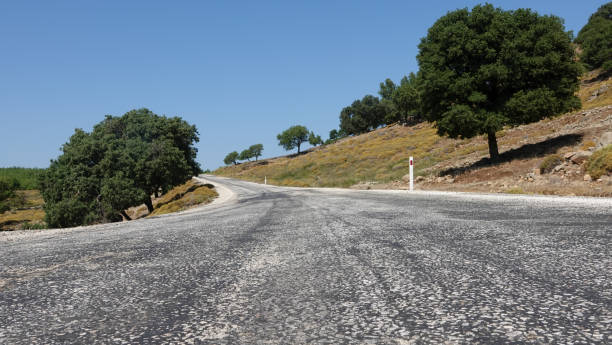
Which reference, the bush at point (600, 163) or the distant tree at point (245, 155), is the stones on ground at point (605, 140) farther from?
the distant tree at point (245, 155)

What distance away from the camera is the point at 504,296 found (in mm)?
2525

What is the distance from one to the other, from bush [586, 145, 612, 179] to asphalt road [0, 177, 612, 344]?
38.6 feet

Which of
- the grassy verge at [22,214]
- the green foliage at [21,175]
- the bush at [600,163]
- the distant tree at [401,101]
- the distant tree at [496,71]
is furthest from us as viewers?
the distant tree at [401,101]

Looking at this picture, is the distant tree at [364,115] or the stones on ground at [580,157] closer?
the stones on ground at [580,157]

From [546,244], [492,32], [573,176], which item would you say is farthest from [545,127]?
[546,244]

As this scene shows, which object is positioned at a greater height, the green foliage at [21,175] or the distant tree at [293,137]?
the distant tree at [293,137]

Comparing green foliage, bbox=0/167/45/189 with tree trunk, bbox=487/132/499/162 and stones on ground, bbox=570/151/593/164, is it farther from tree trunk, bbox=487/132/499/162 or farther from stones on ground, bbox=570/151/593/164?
stones on ground, bbox=570/151/593/164

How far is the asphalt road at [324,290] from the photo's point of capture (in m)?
2.07

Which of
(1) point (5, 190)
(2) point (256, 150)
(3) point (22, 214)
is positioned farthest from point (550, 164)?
(2) point (256, 150)

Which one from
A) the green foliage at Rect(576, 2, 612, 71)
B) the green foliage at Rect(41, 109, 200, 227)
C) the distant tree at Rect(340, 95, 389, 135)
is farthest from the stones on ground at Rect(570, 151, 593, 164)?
the distant tree at Rect(340, 95, 389, 135)

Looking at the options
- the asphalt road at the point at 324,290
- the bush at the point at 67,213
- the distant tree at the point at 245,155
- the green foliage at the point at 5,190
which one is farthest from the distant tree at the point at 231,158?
the asphalt road at the point at 324,290

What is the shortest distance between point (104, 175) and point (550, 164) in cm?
2981

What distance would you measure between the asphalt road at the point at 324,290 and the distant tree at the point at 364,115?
105 metres

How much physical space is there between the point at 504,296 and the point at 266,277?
1.92 metres
